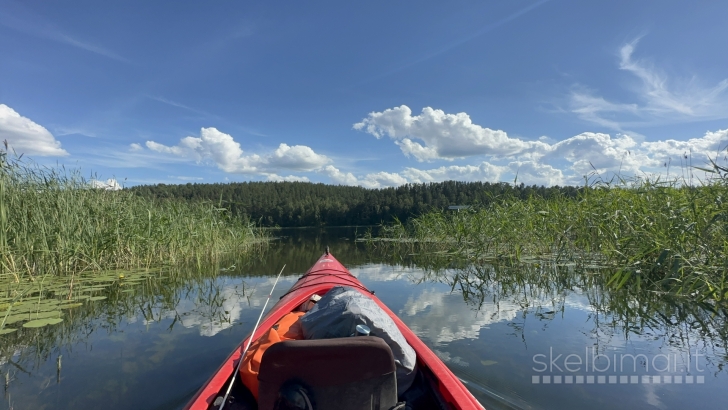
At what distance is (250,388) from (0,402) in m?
1.85

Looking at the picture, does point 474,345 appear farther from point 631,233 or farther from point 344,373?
point 631,233

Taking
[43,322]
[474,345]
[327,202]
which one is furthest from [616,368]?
[327,202]

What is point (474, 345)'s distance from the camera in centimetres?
339

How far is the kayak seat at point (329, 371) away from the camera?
1.55m

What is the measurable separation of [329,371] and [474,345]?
221cm

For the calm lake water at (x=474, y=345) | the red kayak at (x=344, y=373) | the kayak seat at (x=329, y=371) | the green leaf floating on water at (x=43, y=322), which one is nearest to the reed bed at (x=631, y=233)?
the calm lake water at (x=474, y=345)

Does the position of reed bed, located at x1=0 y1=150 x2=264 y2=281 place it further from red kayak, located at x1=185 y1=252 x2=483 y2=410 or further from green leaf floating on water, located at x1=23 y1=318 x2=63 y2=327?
red kayak, located at x1=185 y1=252 x2=483 y2=410

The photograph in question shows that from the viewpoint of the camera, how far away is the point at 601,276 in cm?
610

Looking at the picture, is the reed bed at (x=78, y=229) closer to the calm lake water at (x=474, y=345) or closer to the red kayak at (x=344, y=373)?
the calm lake water at (x=474, y=345)

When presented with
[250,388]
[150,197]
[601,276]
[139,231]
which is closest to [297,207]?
[150,197]

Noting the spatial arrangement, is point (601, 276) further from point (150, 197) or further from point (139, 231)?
point (150, 197)

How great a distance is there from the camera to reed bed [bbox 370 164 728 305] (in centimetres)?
377

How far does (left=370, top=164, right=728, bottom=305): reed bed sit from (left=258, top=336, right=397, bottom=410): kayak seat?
348 centimetres

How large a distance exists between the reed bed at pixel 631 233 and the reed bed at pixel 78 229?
254 inches
